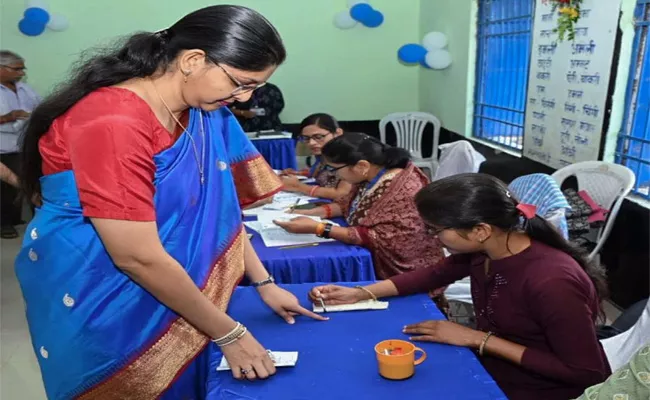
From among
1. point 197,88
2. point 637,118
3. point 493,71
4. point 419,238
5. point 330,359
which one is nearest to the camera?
point 197,88

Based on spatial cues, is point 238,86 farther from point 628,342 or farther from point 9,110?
point 9,110

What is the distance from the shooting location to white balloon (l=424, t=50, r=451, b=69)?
4.91 metres

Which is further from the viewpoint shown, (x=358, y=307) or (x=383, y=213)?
(x=383, y=213)

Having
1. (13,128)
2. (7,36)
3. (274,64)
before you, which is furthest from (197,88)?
(7,36)

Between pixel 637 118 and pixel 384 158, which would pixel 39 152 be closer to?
pixel 384 158

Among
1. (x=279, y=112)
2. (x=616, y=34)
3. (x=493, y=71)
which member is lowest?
(x=279, y=112)

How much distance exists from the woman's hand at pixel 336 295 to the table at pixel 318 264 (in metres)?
0.47

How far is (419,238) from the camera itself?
203 centimetres

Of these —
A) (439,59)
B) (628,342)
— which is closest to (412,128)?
(439,59)

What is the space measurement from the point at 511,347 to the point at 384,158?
3.48 feet

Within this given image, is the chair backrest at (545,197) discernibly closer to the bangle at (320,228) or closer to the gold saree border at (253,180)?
the bangle at (320,228)

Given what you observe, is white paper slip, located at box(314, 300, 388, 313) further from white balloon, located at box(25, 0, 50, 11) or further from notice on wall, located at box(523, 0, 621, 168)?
white balloon, located at box(25, 0, 50, 11)

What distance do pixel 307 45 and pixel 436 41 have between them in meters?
1.41

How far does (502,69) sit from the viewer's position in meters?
4.10
